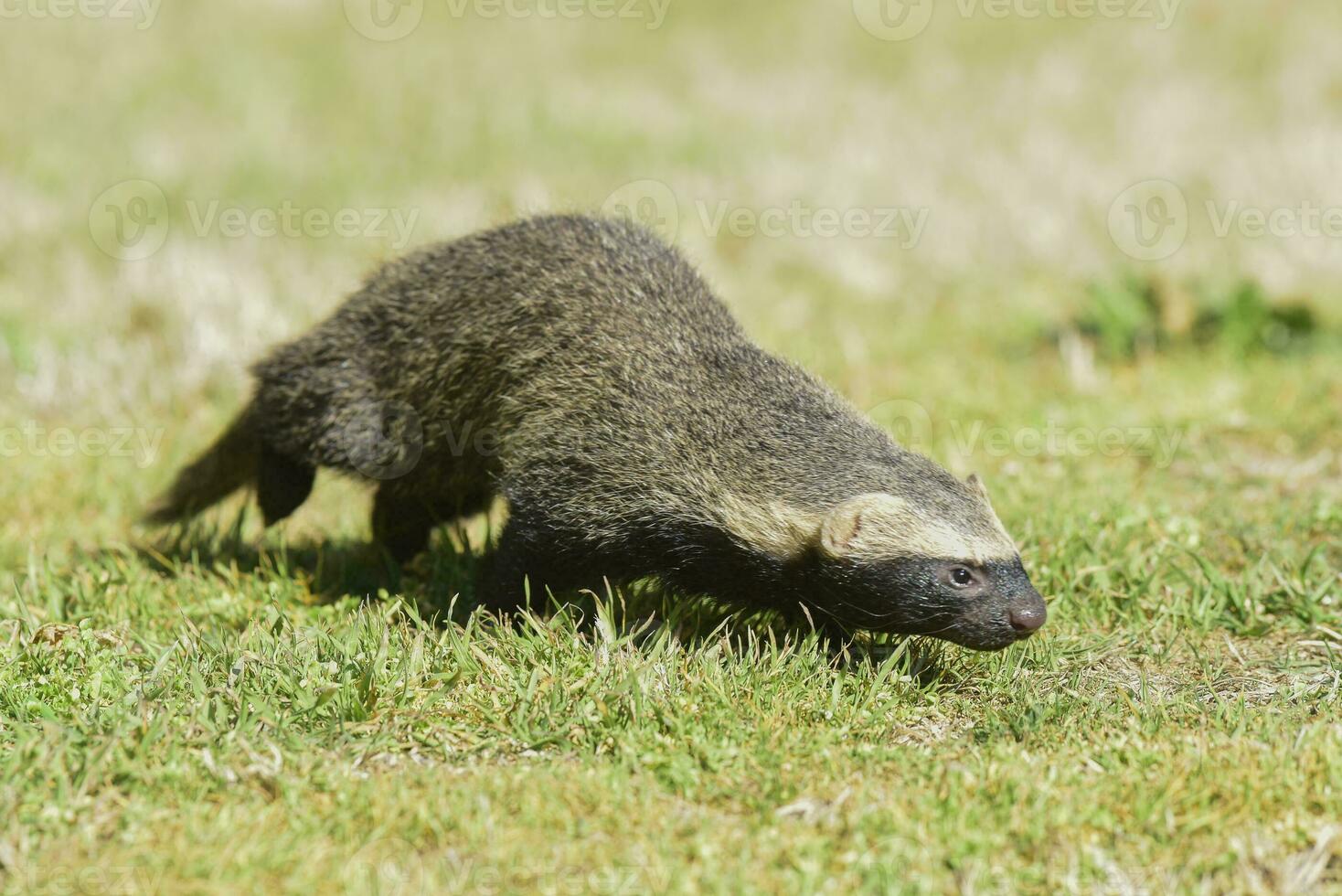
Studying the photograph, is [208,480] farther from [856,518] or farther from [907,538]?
[907,538]

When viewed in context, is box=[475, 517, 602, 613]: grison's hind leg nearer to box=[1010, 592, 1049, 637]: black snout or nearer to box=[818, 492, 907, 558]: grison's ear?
box=[818, 492, 907, 558]: grison's ear

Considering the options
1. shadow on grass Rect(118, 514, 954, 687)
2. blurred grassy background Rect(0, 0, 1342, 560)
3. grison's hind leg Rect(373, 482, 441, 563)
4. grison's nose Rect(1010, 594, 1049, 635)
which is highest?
blurred grassy background Rect(0, 0, 1342, 560)

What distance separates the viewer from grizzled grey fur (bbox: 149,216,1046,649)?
433 cm

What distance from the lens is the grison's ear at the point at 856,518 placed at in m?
4.29

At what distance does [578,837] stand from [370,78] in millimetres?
12561

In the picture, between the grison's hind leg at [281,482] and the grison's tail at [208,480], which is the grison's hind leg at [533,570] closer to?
the grison's hind leg at [281,482]

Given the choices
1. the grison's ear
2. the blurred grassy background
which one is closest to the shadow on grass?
the grison's ear

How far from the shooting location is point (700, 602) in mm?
5086

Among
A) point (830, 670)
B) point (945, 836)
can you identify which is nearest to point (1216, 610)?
point (830, 670)

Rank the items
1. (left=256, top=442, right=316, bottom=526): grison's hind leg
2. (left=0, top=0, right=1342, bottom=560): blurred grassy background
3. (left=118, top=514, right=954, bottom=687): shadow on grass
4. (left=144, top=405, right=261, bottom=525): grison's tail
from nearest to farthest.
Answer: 1. (left=118, top=514, right=954, bottom=687): shadow on grass
2. (left=256, top=442, right=316, bottom=526): grison's hind leg
3. (left=144, top=405, right=261, bottom=525): grison's tail
4. (left=0, top=0, right=1342, bottom=560): blurred grassy background

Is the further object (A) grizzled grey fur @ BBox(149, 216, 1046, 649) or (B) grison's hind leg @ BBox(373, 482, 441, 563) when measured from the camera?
(B) grison's hind leg @ BBox(373, 482, 441, 563)

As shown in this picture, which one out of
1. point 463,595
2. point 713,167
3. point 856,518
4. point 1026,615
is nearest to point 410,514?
point 463,595

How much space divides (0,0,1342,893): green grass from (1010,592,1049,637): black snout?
0.88 feet

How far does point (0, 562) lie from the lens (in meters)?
5.95
